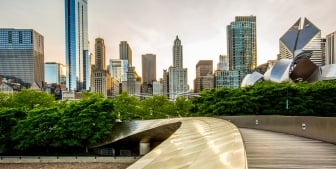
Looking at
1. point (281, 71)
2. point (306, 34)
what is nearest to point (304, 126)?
point (281, 71)

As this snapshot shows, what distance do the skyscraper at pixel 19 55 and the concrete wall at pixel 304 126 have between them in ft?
616

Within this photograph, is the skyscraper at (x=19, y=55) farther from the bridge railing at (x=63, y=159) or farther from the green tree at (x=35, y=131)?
the bridge railing at (x=63, y=159)

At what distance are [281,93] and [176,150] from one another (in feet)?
91.4

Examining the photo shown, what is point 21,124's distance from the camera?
30281 millimetres

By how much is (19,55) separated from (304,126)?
201 meters

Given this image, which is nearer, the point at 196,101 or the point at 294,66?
the point at 196,101

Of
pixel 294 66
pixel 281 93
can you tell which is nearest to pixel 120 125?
pixel 281 93

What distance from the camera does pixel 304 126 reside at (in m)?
13.7

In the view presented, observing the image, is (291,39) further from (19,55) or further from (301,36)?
(19,55)

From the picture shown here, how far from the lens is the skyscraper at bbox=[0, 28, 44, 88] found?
18912 centimetres

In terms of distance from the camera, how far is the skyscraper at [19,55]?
620 feet

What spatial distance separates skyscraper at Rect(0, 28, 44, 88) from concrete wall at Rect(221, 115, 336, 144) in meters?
188

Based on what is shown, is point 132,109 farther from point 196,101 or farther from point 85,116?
point 85,116

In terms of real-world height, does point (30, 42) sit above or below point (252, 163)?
above
